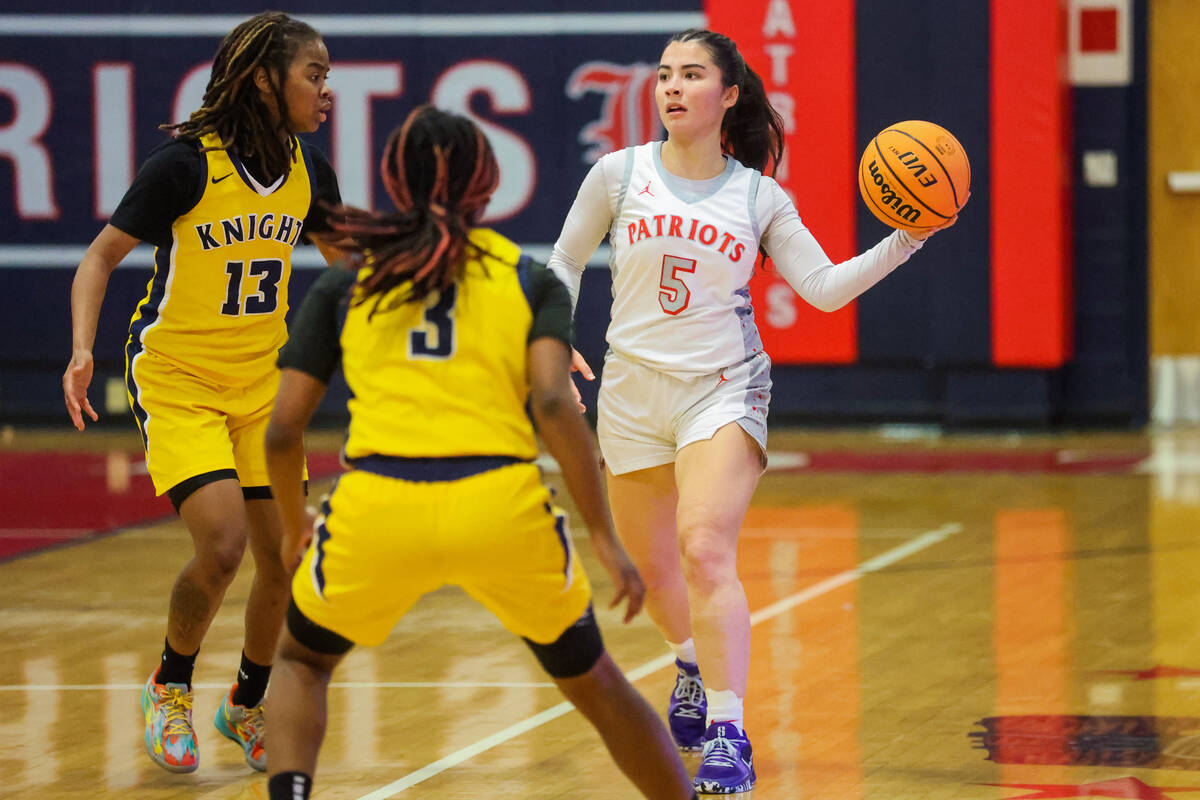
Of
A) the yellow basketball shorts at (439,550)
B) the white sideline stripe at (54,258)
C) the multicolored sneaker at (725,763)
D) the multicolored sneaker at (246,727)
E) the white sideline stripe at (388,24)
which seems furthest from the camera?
the white sideline stripe at (54,258)

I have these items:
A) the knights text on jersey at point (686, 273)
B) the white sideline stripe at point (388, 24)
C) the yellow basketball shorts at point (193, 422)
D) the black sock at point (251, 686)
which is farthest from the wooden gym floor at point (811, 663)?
the white sideline stripe at point (388, 24)

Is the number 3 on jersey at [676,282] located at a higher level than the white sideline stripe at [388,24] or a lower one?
lower

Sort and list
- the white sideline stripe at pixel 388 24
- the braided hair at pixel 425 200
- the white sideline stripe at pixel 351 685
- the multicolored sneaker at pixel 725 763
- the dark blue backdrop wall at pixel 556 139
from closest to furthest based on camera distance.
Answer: the braided hair at pixel 425 200 < the multicolored sneaker at pixel 725 763 < the white sideline stripe at pixel 351 685 < the dark blue backdrop wall at pixel 556 139 < the white sideline stripe at pixel 388 24

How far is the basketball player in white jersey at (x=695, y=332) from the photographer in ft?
15.7

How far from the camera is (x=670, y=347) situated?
499 cm

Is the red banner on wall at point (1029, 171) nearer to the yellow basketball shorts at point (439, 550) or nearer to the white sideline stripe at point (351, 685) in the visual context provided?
the white sideline stripe at point (351, 685)

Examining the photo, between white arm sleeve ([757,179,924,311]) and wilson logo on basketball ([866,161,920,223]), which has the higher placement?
wilson logo on basketball ([866,161,920,223])

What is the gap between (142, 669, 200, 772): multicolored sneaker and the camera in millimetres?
4941

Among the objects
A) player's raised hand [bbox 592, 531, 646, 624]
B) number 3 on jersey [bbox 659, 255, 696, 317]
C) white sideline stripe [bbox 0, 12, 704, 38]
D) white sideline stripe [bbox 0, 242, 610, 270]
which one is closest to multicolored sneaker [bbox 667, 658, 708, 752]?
number 3 on jersey [bbox 659, 255, 696, 317]

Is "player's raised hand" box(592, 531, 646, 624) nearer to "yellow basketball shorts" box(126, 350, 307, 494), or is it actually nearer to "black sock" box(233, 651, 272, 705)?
A: "yellow basketball shorts" box(126, 350, 307, 494)

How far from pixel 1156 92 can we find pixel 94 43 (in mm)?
8541

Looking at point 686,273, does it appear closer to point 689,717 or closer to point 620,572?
point 689,717

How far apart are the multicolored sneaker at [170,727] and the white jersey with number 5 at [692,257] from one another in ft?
5.13

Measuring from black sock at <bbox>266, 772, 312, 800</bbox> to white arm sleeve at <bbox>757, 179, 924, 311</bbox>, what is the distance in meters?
2.02
